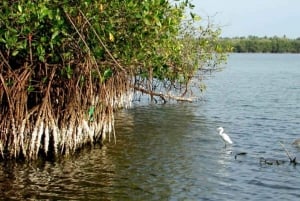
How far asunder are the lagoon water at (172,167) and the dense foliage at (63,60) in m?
0.77

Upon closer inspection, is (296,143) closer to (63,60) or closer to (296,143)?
(296,143)

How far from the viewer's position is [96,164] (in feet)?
48.6

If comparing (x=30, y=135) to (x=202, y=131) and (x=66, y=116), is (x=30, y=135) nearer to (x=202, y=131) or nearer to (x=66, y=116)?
(x=66, y=116)

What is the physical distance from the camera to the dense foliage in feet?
38.6

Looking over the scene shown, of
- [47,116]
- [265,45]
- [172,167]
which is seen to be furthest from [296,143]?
[265,45]

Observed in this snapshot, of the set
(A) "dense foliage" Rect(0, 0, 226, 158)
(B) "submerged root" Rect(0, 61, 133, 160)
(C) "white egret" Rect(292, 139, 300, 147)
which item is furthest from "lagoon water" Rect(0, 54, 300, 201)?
(A) "dense foliage" Rect(0, 0, 226, 158)

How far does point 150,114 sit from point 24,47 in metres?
13.3

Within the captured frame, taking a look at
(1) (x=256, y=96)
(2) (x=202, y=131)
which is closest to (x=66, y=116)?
(2) (x=202, y=131)

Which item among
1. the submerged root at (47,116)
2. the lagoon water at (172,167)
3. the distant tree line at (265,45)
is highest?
the distant tree line at (265,45)

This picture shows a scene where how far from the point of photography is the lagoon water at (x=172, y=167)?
12.4m

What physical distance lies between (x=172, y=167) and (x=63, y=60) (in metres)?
4.04

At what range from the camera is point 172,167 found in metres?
15.0

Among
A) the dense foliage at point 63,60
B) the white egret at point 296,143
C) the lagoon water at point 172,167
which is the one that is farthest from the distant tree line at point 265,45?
the dense foliage at point 63,60

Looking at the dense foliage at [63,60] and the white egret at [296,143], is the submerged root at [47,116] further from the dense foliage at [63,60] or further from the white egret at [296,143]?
the white egret at [296,143]
